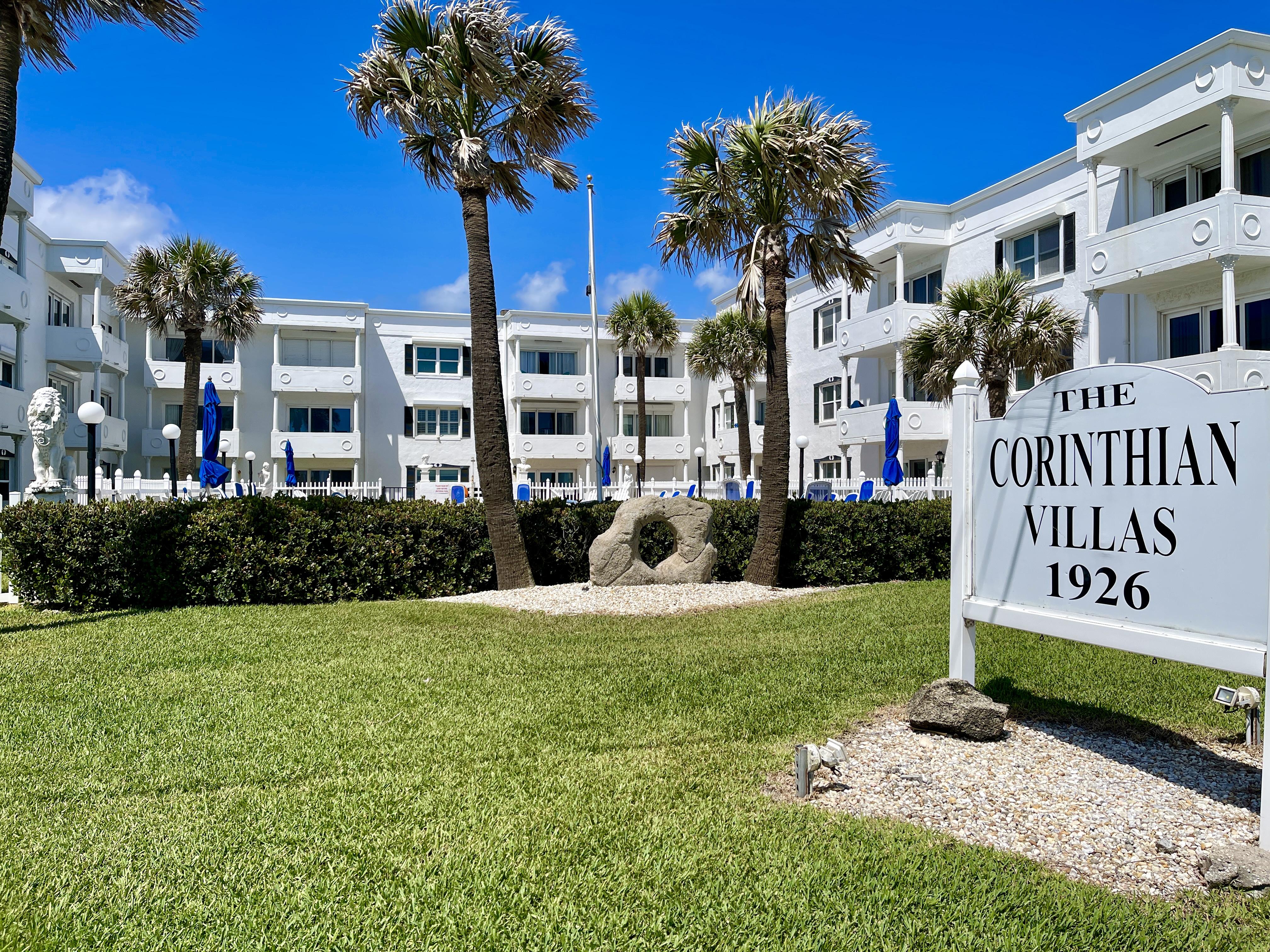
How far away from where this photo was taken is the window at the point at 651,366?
134 ft

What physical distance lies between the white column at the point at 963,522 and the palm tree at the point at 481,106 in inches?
296

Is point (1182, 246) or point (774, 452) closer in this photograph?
point (774, 452)

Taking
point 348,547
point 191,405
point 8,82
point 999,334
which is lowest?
point 348,547

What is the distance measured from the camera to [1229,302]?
15562 millimetres

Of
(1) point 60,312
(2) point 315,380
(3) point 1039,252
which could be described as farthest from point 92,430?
(2) point 315,380

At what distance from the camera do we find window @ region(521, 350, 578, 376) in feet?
Answer: 130

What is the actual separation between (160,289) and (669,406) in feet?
75.6

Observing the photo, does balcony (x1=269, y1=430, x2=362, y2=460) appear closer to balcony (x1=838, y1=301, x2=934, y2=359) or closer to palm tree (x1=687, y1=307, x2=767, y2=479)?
palm tree (x1=687, y1=307, x2=767, y2=479)

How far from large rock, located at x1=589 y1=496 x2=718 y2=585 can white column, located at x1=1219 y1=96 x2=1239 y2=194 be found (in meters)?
12.0

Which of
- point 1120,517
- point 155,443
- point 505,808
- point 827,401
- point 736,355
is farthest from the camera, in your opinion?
point 155,443

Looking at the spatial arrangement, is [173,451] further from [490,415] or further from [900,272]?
[900,272]

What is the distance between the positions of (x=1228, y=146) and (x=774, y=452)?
11.0 meters

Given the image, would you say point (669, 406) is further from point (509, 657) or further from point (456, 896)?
point (456, 896)

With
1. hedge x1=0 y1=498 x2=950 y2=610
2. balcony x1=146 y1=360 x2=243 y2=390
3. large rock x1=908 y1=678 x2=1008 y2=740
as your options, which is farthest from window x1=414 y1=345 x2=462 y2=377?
large rock x1=908 y1=678 x2=1008 y2=740
